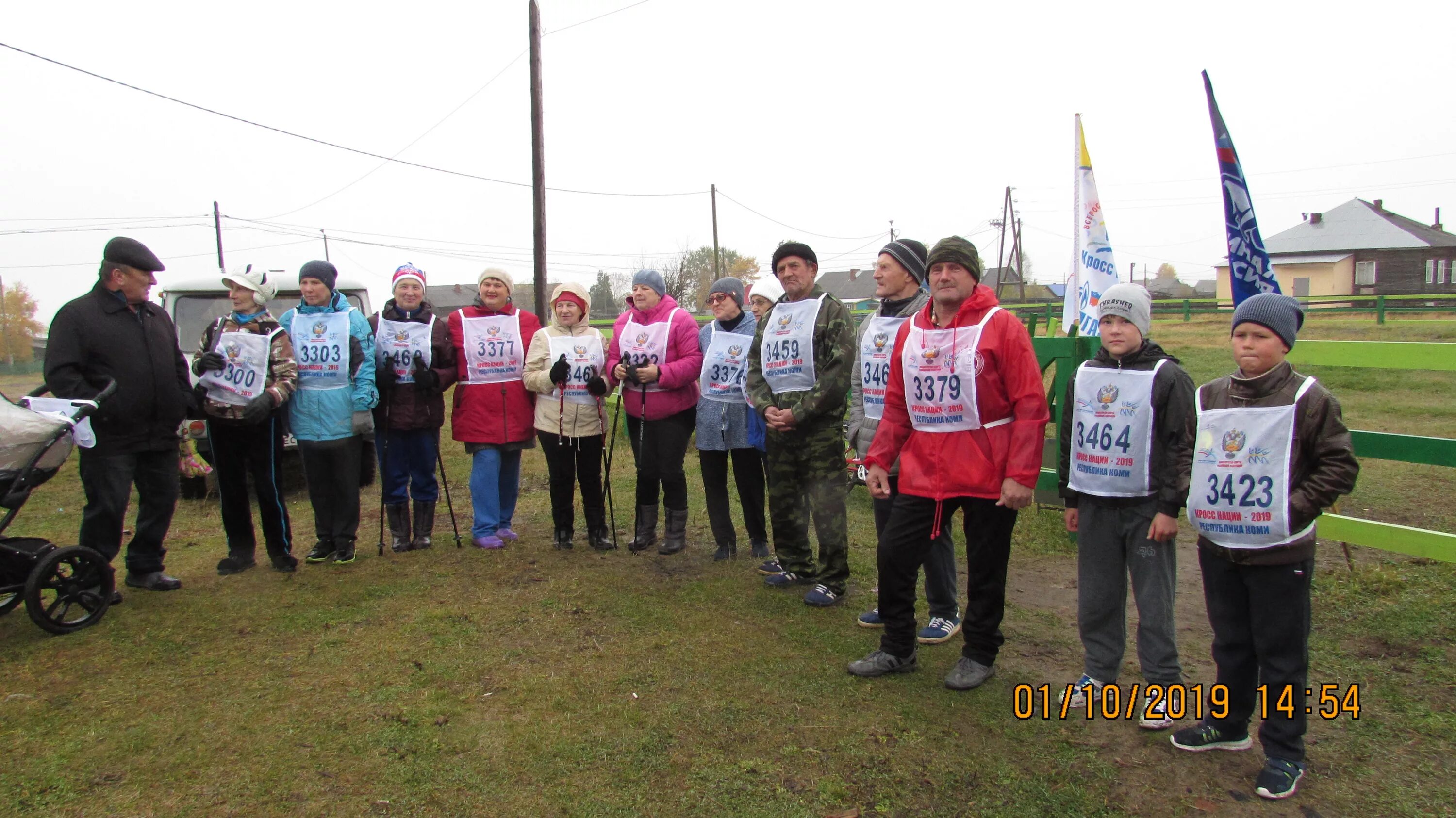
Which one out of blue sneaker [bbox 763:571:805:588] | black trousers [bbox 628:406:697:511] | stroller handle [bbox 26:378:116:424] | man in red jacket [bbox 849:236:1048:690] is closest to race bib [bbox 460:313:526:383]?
black trousers [bbox 628:406:697:511]

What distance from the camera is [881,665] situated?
3.85 m

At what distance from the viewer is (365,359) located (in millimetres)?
5680

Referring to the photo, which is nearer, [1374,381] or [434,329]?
[434,329]

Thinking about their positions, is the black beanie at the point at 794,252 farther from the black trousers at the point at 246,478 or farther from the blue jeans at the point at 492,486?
the black trousers at the point at 246,478

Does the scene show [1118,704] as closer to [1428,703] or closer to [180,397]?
[1428,703]

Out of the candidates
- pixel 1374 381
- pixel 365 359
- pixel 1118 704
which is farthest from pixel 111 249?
pixel 1374 381

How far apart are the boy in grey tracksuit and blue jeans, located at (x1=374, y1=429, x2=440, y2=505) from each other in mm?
4240

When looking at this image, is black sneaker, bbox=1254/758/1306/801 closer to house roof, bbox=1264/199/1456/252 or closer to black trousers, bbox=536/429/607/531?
black trousers, bbox=536/429/607/531

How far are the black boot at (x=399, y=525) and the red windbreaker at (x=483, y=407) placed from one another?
0.66 m

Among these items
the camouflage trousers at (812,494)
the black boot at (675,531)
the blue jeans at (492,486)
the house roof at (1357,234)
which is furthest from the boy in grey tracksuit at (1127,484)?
the house roof at (1357,234)

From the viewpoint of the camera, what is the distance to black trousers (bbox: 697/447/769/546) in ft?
A: 18.5

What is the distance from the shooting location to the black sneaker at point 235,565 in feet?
18.2

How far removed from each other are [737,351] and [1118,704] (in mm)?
3011
